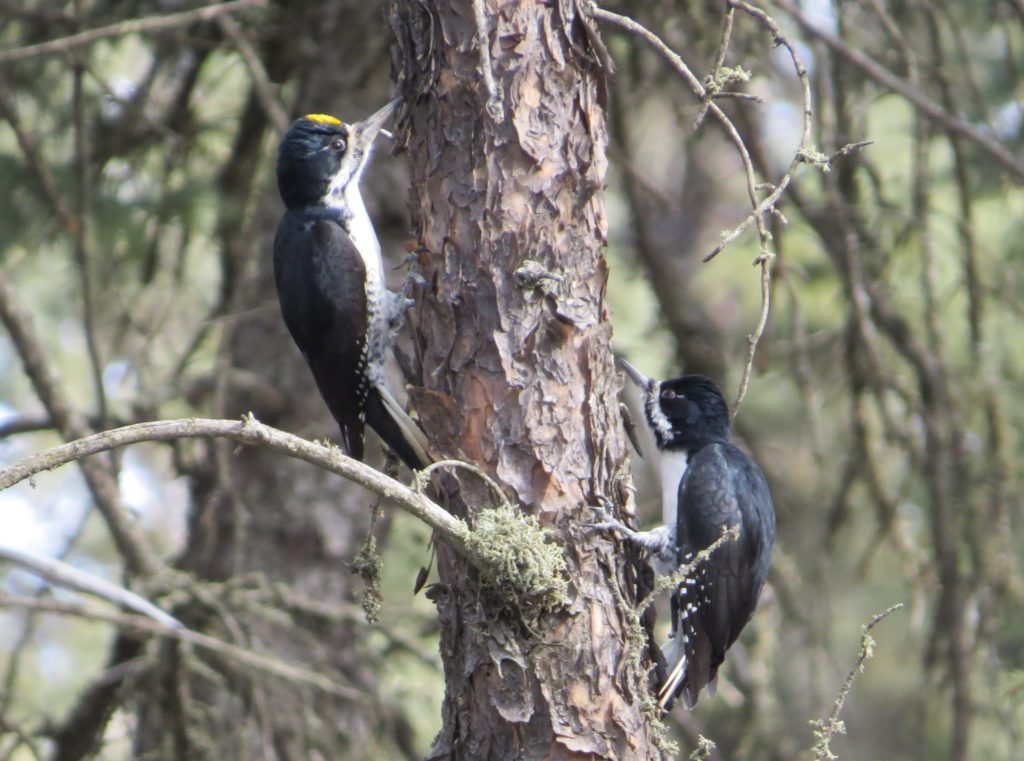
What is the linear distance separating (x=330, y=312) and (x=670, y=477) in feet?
4.55

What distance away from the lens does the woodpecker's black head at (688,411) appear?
4.52 m

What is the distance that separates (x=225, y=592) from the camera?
449 centimetres

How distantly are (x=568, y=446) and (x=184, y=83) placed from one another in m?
3.64

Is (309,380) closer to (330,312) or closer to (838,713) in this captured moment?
(330,312)

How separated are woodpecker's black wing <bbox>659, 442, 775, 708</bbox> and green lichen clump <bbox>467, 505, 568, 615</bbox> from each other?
1356 mm

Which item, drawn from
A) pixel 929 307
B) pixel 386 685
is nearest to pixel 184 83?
pixel 386 685

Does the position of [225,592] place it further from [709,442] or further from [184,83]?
[184,83]

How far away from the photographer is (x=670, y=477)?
15.2 ft

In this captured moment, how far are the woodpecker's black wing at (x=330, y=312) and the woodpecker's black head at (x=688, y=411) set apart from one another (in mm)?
963

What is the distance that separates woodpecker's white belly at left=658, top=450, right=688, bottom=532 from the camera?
4.37 m

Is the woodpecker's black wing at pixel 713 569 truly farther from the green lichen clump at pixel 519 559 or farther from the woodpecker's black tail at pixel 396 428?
the green lichen clump at pixel 519 559

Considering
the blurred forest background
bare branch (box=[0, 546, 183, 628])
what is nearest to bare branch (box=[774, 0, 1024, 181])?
the blurred forest background

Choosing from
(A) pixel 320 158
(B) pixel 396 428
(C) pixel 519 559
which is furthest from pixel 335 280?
(C) pixel 519 559

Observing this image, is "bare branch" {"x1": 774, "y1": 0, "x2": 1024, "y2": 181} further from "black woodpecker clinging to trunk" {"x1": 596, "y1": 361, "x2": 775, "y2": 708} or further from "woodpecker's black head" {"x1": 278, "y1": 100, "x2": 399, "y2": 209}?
"woodpecker's black head" {"x1": 278, "y1": 100, "x2": 399, "y2": 209}
